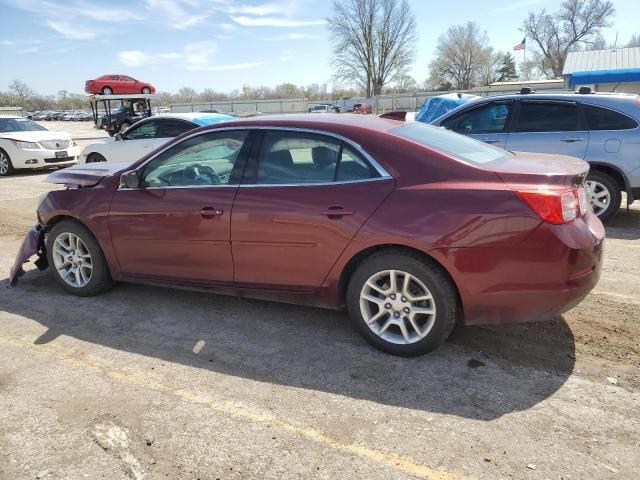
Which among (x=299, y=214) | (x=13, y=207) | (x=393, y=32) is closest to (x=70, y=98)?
(x=393, y=32)

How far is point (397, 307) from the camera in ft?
11.1

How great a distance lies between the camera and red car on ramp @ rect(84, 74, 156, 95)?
35.5m

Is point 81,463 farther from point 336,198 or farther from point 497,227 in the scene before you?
point 497,227

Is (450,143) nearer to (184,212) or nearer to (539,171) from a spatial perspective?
(539,171)

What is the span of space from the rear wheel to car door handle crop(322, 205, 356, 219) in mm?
13143

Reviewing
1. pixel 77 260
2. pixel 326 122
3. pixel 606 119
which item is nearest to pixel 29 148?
pixel 77 260

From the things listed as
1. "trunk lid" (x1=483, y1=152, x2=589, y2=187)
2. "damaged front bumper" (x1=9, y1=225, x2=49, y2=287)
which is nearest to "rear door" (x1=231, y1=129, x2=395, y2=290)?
"trunk lid" (x1=483, y1=152, x2=589, y2=187)

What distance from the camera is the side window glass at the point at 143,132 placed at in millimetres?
10352

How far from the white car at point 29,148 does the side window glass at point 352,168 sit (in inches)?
499

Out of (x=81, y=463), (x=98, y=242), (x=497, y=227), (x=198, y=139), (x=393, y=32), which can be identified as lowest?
(x=81, y=463)

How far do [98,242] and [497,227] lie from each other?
11.0 ft

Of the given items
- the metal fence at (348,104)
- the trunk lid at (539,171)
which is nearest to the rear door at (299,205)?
the trunk lid at (539,171)

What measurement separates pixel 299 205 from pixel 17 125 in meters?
14.0

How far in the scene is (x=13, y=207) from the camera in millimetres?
9273
